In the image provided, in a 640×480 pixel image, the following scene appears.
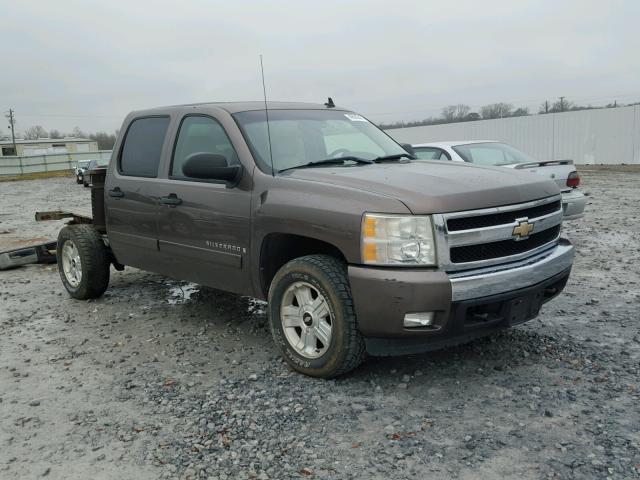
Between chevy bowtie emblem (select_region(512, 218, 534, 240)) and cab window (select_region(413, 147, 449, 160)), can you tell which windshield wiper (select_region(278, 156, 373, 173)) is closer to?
chevy bowtie emblem (select_region(512, 218, 534, 240))

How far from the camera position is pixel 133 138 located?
588cm

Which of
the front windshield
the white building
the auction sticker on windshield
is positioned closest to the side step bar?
the front windshield

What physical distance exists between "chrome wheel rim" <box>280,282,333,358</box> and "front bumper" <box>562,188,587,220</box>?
18.1 feet

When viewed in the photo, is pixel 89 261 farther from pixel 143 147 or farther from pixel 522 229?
pixel 522 229

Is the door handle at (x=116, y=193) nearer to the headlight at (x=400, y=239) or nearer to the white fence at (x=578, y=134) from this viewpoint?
the headlight at (x=400, y=239)

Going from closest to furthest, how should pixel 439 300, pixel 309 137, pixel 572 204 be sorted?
pixel 439 300, pixel 309 137, pixel 572 204

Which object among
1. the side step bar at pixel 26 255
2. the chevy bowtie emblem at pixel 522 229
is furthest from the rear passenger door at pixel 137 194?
the chevy bowtie emblem at pixel 522 229

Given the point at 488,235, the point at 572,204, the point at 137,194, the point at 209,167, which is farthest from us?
the point at 572,204

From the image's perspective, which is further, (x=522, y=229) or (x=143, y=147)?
(x=143, y=147)

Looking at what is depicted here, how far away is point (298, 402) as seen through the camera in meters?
3.80

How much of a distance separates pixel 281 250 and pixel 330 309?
2.45ft

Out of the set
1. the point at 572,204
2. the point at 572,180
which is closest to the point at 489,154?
the point at 572,180

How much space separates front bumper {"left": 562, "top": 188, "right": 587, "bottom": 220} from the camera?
8.39 m

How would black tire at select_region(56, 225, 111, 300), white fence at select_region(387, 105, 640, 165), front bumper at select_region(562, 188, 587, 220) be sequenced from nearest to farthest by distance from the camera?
1. black tire at select_region(56, 225, 111, 300)
2. front bumper at select_region(562, 188, 587, 220)
3. white fence at select_region(387, 105, 640, 165)
